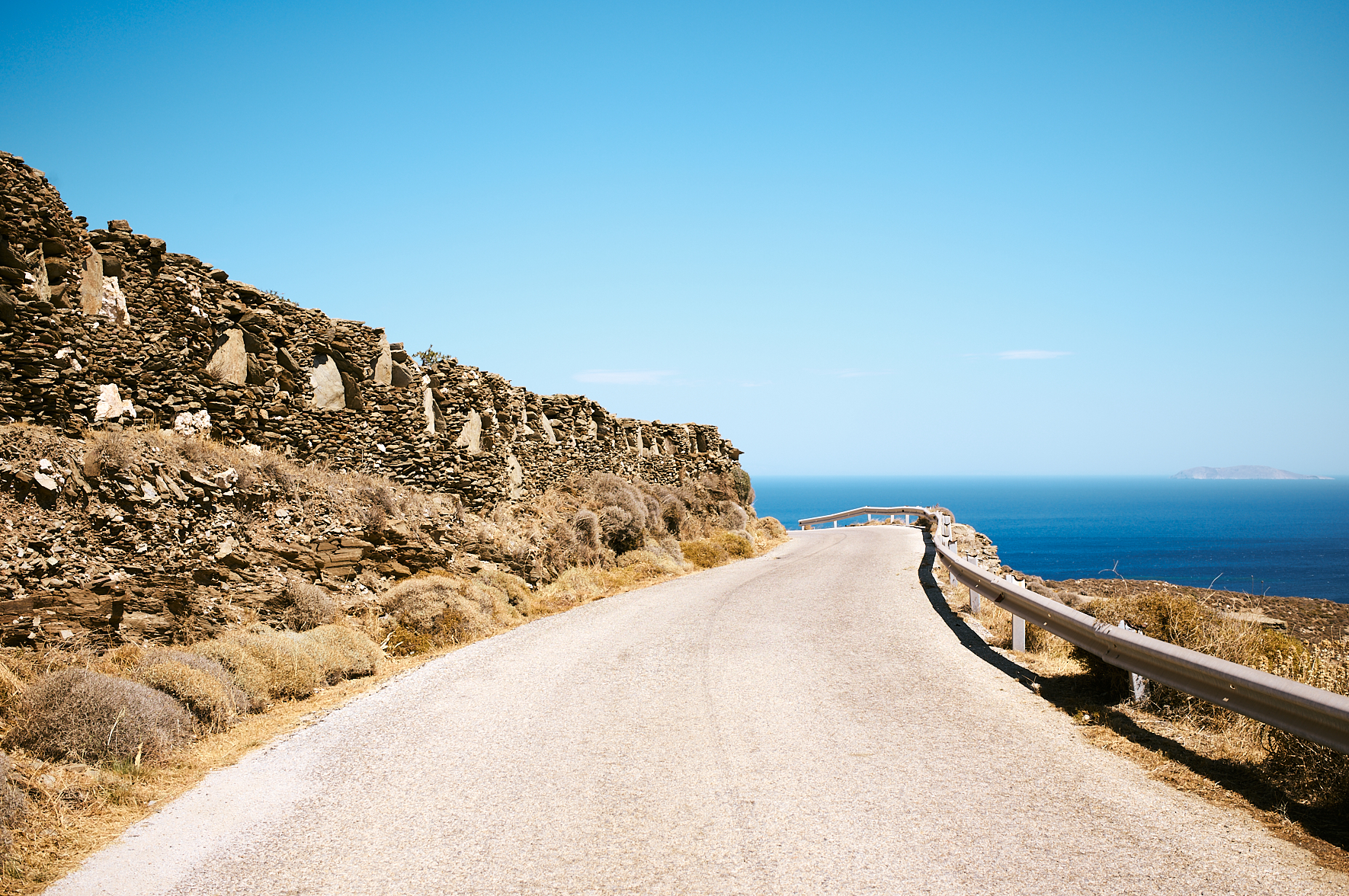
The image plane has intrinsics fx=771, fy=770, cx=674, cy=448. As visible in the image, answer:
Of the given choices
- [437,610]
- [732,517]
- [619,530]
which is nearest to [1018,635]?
[437,610]

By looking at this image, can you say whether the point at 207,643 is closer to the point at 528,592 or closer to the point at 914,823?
the point at 528,592

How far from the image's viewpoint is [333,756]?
692cm

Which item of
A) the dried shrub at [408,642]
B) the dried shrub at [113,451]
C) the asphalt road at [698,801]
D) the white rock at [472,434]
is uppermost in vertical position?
the white rock at [472,434]

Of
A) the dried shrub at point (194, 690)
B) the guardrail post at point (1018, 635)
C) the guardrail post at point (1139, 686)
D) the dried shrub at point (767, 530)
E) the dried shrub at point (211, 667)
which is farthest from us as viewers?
the dried shrub at point (767, 530)

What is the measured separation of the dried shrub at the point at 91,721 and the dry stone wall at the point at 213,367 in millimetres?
4989

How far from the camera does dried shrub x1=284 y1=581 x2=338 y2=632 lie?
11.4 meters

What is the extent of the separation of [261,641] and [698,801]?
6.77 metres

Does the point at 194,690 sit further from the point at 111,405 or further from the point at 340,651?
the point at 111,405

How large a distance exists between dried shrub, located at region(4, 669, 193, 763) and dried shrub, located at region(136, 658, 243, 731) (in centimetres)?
53

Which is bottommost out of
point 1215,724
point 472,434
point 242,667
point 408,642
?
point 408,642

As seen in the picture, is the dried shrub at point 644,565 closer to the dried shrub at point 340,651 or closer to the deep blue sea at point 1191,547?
the dried shrub at point 340,651

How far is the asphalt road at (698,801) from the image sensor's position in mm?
4477

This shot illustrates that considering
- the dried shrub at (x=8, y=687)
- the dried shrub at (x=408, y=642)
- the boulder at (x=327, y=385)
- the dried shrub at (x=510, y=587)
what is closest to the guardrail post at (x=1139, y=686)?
the dried shrub at (x=408, y=642)

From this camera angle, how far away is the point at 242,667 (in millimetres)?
8906
